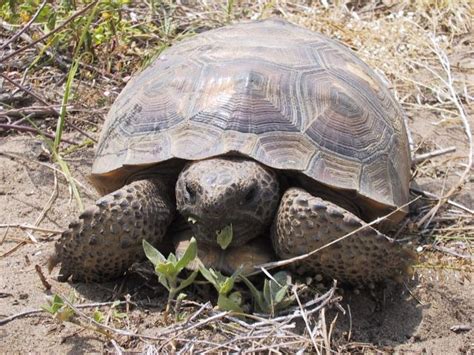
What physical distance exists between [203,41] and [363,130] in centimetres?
78

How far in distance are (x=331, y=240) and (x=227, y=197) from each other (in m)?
0.35

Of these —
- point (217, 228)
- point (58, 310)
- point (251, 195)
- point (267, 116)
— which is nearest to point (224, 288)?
point (217, 228)

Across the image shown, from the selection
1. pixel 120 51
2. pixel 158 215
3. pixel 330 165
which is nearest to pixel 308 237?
pixel 330 165

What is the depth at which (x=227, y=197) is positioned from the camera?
7.70 ft

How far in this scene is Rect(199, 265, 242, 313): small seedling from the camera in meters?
2.28

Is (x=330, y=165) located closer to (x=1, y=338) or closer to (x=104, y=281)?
(x=104, y=281)

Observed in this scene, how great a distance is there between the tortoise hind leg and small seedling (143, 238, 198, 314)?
0.12 m

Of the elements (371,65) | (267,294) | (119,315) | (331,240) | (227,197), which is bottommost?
(371,65)

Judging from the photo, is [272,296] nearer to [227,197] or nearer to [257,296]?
[257,296]

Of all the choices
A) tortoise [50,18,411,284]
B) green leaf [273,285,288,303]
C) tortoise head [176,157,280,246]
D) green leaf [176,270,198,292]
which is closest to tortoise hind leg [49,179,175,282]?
tortoise [50,18,411,284]

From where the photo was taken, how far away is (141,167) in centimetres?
267

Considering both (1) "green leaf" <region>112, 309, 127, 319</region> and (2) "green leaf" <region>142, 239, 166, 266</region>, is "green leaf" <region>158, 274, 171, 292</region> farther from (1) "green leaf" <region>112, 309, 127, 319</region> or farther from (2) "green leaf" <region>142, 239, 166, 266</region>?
(1) "green leaf" <region>112, 309, 127, 319</region>

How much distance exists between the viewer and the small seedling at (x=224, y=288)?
2.28 m

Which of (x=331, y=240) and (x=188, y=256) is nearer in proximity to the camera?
(x=188, y=256)
